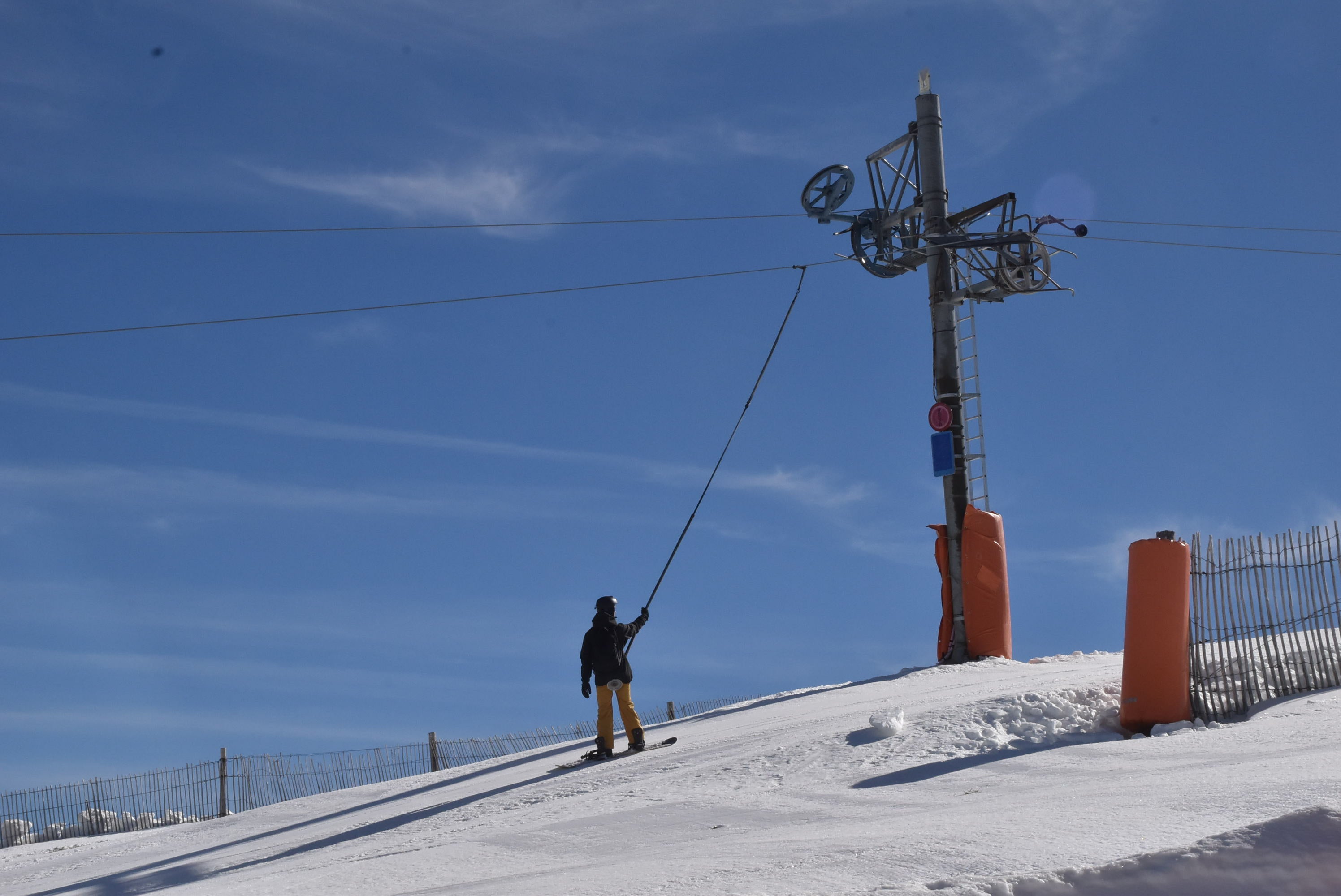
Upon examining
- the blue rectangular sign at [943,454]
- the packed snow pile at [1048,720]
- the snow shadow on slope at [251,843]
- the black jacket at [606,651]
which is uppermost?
the blue rectangular sign at [943,454]

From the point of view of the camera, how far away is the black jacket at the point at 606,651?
12664mm

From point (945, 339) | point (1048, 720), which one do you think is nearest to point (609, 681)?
point (1048, 720)

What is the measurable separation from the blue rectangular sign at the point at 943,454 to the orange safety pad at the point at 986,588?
2.65 ft

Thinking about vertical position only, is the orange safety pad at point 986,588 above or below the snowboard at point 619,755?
above

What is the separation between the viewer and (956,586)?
641 inches

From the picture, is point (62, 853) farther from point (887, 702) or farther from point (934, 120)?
point (934, 120)

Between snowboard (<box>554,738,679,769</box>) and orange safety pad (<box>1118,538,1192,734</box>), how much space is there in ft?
15.3

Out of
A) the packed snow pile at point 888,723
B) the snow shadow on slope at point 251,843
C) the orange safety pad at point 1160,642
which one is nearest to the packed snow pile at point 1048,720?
the orange safety pad at point 1160,642

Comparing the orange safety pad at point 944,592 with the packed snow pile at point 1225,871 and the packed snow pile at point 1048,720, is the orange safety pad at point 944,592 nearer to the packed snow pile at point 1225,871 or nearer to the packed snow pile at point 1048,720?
the packed snow pile at point 1048,720

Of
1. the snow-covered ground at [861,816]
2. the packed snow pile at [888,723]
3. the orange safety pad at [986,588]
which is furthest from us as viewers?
the orange safety pad at [986,588]

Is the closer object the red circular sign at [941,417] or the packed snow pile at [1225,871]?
the packed snow pile at [1225,871]

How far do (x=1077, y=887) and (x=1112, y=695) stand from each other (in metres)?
6.08

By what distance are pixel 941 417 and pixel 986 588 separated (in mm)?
2392

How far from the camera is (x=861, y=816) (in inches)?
312
